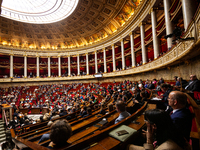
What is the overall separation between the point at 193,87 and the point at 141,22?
13.0m

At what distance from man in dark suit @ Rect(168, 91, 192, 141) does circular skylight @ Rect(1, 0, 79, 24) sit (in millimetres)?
25109

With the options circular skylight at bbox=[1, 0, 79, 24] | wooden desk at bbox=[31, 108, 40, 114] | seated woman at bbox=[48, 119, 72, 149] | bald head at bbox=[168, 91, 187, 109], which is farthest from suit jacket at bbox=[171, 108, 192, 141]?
circular skylight at bbox=[1, 0, 79, 24]

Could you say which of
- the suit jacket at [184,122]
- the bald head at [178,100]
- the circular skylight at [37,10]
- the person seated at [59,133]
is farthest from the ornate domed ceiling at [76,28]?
the person seated at [59,133]

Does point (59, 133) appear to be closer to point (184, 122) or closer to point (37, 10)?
point (184, 122)

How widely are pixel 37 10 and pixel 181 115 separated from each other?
32.7 metres

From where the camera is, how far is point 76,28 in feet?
88.5

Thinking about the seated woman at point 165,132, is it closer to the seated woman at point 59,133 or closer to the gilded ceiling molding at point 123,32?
the seated woman at point 59,133

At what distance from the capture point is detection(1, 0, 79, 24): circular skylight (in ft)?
75.4

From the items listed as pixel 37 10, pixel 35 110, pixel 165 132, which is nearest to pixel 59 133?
Result: pixel 165 132

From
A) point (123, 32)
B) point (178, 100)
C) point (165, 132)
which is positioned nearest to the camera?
point (165, 132)

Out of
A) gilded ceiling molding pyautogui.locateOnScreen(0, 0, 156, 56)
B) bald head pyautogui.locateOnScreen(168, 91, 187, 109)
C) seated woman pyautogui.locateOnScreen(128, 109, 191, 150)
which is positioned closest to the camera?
seated woman pyautogui.locateOnScreen(128, 109, 191, 150)

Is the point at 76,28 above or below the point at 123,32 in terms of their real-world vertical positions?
above

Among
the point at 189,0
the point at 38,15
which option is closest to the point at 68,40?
the point at 38,15

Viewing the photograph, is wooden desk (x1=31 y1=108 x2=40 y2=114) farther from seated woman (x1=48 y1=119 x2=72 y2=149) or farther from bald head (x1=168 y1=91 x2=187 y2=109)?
bald head (x1=168 y1=91 x2=187 y2=109)
